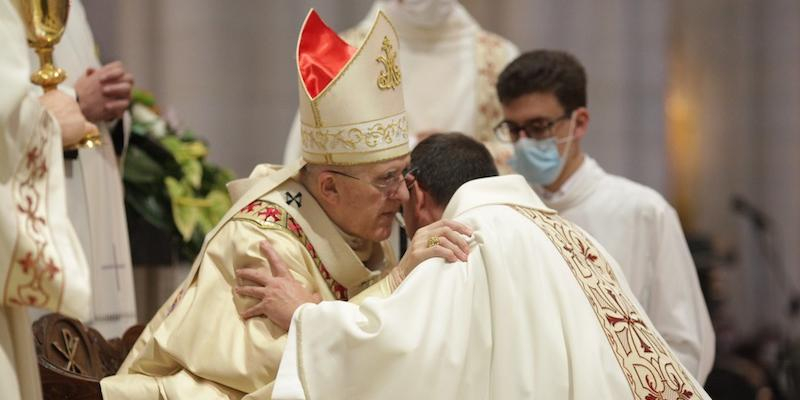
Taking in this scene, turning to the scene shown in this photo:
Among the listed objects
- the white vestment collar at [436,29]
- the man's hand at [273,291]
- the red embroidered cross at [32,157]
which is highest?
the red embroidered cross at [32,157]

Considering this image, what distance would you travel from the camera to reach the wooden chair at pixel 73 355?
323 cm

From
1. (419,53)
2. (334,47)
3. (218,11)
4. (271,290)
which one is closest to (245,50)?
(218,11)

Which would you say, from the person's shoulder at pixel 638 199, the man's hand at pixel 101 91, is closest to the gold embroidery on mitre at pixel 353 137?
the man's hand at pixel 101 91

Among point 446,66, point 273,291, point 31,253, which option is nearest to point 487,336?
point 273,291

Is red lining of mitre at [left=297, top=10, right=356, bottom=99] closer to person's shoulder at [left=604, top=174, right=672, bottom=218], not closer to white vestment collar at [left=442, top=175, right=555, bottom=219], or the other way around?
white vestment collar at [left=442, top=175, right=555, bottom=219]

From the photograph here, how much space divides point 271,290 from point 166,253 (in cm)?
211

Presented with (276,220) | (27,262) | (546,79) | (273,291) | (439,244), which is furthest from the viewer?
(546,79)

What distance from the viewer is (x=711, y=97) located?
1066cm

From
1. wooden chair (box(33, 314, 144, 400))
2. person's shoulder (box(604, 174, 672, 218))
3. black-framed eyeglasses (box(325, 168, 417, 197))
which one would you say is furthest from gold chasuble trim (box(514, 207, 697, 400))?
wooden chair (box(33, 314, 144, 400))

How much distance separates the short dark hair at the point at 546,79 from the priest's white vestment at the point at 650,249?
31 cm

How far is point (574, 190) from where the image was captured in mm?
4516

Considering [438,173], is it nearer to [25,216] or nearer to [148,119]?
[25,216]

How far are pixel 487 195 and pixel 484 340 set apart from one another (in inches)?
19.3

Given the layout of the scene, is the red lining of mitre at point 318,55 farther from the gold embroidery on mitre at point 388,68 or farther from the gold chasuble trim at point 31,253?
the gold chasuble trim at point 31,253
